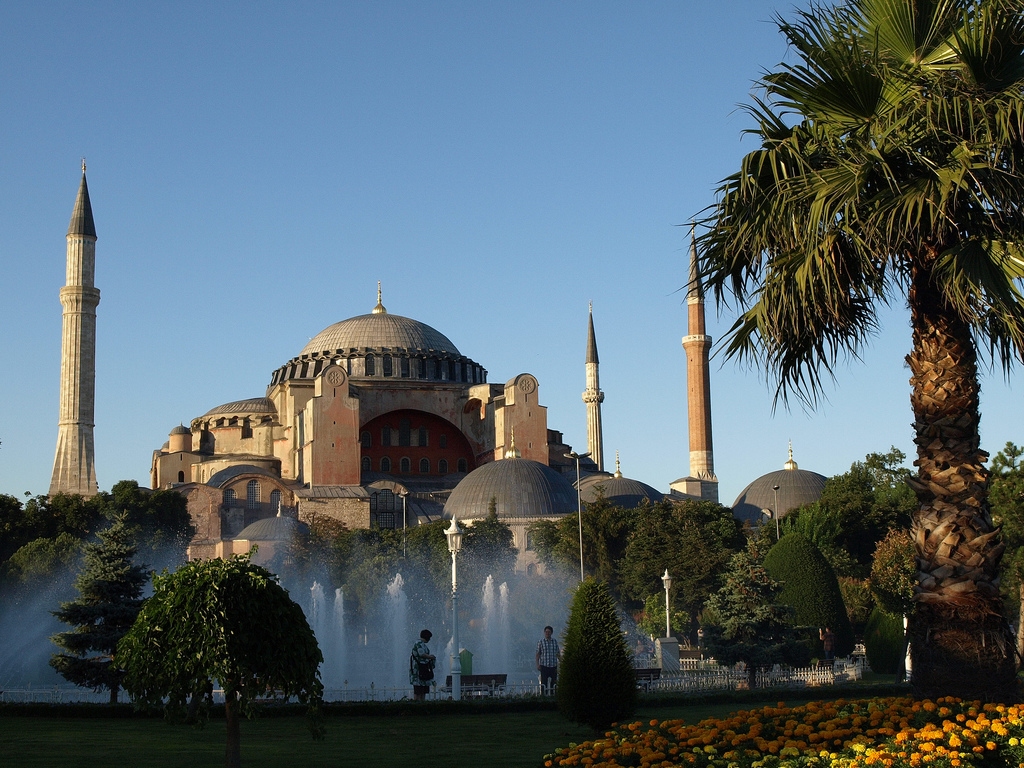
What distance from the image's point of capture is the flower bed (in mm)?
7051

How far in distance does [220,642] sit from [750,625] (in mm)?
15456

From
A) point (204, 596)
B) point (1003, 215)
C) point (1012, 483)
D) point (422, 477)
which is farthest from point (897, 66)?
point (422, 477)

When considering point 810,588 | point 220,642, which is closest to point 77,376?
point 810,588

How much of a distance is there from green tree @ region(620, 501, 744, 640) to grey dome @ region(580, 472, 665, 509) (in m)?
7.73

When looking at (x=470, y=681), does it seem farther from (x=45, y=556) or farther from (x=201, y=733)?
(x=45, y=556)

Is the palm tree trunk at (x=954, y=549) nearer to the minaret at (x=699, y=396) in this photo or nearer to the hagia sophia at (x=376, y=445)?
the hagia sophia at (x=376, y=445)

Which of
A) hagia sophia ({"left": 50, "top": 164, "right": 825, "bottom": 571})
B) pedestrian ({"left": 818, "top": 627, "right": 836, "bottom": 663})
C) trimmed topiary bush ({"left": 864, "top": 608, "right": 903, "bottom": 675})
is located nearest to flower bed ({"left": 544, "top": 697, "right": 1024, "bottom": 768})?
trimmed topiary bush ({"left": 864, "top": 608, "right": 903, "bottom": 675})

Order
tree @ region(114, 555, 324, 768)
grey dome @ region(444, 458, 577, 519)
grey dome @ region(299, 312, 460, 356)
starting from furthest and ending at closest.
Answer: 1. grey dome @ region(299, 312, 460, 356)
2. grey dome @ region(444, 458, 577, 519)
3. tree @ region(114, 555, 324, 768)

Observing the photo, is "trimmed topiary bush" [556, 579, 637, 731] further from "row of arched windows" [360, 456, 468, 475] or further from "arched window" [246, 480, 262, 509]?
"row of arched windows" [360, 456, 468, 475]

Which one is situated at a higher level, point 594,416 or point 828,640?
point 594,416

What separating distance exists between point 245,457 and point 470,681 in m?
39.8

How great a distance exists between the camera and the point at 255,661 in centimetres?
780

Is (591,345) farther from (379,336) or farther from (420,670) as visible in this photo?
(420,670)

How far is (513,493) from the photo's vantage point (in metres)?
46.8
